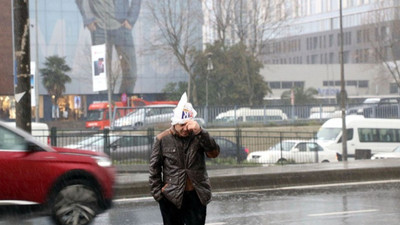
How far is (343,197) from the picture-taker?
544 inches

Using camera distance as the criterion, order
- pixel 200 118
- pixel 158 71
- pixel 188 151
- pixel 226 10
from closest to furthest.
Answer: pixel 188 151
pixel 200 118
pixel 226 10
pixel 158 71

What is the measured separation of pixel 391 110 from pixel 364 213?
110 feet

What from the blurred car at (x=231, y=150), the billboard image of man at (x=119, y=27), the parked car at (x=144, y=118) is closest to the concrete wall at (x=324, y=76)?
the billboard image of man at (x=119, y=27)

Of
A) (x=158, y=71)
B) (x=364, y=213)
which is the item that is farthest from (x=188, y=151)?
(x=158, y=71)

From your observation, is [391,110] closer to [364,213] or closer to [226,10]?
[226,10]

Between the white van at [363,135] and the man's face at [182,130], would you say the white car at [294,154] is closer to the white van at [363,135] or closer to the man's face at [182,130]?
the white van at [363,135]

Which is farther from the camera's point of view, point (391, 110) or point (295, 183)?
point (391, 110)

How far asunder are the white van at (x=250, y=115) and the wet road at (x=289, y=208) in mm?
26231

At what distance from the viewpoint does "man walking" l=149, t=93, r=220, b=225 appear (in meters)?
6.13

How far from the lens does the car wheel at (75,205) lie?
9.51 m

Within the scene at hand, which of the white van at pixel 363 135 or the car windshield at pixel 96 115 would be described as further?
the car windshield at pixel 96 115

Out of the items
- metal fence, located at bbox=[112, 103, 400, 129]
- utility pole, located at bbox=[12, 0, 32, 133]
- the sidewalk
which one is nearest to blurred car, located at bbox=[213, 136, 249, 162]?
the sidewalk

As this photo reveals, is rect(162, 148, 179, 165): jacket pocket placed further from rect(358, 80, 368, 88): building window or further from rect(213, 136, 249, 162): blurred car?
rect(358, 80, 368, 88): building window

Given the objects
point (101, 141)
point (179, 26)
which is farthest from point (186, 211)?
point (179, 26)
